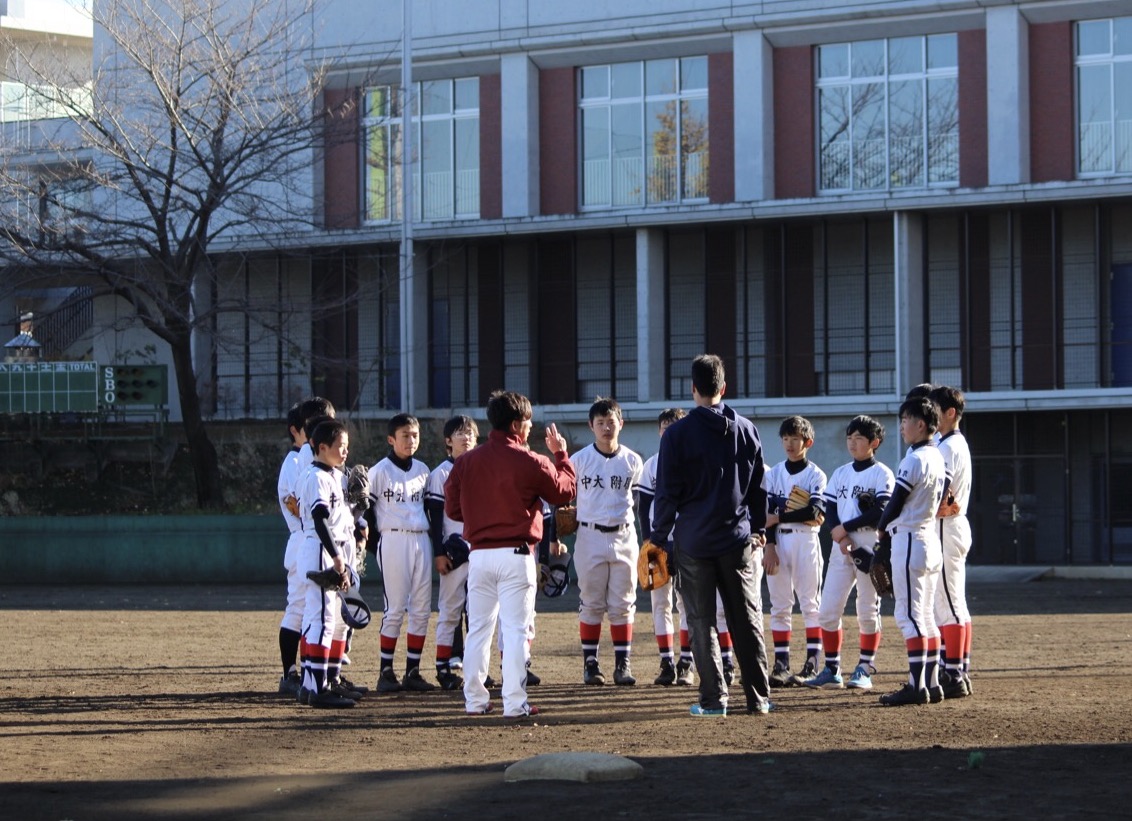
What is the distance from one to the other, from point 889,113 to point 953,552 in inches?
1013

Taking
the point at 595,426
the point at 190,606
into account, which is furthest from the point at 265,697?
the point at 190,606

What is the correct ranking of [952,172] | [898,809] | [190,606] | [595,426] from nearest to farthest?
[898,809], [595,426], [190,606], [952,172]

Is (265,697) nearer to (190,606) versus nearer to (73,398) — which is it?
(190,606)

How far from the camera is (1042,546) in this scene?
3491cm

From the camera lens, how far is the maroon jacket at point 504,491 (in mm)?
10859

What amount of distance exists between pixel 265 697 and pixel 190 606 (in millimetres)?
12189

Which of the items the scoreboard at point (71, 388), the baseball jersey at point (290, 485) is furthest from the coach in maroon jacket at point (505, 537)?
the scoreboard at point (71, 388)

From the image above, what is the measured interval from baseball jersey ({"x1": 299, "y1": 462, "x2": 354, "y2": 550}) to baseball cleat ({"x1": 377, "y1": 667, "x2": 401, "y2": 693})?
4.65 feet

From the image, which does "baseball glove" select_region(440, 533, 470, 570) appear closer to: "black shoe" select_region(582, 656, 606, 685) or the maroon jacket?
"black shoe" select_region(582, 656, 606, 685)

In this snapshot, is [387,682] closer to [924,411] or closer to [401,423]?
[401,423]

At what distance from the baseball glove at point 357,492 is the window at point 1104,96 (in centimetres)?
2622

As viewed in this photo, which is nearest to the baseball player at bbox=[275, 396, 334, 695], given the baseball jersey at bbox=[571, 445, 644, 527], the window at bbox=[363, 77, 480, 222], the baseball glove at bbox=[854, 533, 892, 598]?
the baseball jersey at bbox=[571, 445, 644, 527]

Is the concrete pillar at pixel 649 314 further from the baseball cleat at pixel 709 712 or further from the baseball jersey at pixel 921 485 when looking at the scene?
the baseball cleat at pixel 709 712

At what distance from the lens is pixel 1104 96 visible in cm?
3491
